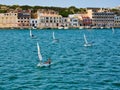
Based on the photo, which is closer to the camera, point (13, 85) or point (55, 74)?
point (13, 85)

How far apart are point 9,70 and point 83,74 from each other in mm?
8174

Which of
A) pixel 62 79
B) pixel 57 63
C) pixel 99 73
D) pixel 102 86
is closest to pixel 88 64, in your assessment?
pixel 57 63

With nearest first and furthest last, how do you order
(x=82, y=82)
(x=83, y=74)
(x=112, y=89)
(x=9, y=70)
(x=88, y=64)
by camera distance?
(x=112, y=89)
(x=82, y=82)
(x=83, y=74)
(x=9, y=70)
(x=88, y=64)

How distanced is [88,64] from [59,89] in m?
17.6

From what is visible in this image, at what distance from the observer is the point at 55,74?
43375 mm

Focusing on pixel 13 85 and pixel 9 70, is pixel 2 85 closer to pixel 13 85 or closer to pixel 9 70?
pixel 13 85

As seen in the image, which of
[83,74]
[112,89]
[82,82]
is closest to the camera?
[112,89]

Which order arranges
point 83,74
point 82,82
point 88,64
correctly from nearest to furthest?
point 82,82
point 83,74
point 88,64

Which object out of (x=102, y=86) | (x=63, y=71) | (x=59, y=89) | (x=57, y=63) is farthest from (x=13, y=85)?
(x=57, y=63)

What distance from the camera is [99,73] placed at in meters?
43.5

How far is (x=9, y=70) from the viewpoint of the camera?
46312mm

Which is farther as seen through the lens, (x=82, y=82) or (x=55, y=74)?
(x=55, y=74)

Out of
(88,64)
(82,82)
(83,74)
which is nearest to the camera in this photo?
(82,82)

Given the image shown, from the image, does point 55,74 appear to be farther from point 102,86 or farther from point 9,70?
point 102,86
